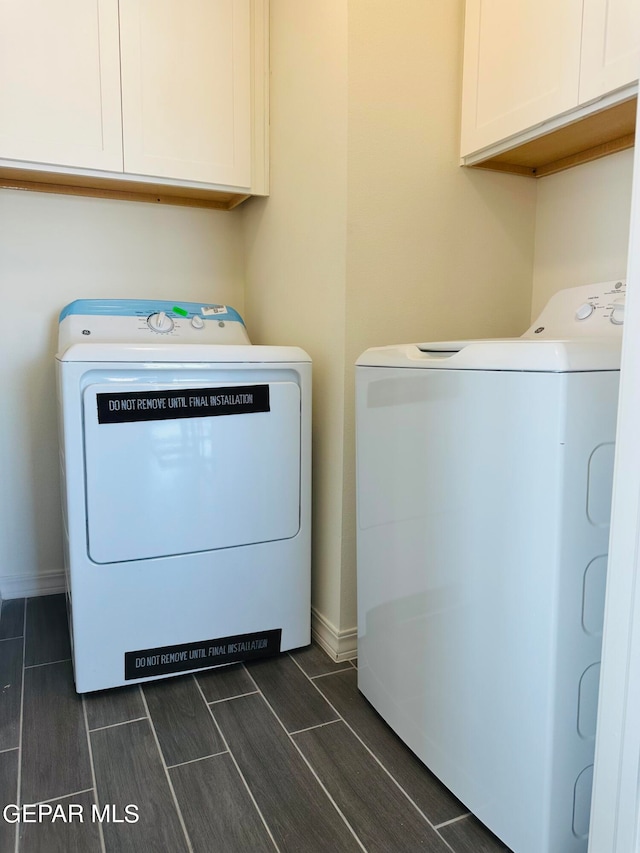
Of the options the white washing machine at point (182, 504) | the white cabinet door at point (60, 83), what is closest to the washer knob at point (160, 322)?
the white washing machine at point (182, 504)

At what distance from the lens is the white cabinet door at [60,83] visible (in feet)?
5.57

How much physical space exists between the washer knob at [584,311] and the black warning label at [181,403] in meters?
0.85

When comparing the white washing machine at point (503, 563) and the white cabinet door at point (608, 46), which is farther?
the white cabinet door at point (608, 46)

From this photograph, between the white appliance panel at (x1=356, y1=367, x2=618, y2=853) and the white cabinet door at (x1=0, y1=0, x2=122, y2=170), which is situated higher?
the white cabinet door at (x1=0, y1=0, x2=122, y2=170)

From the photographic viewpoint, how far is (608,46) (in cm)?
124

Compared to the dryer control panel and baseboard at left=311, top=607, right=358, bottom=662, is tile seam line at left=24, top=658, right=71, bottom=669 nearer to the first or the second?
baseboard at left=311, top=607, right=358, bottom=662

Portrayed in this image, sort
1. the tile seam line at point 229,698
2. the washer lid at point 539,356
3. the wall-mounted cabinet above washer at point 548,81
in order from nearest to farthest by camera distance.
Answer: the washer lid at point 539,356 → the wall-mounted cabinet above washer at point 548,81 → the tile seam line at point 229,698

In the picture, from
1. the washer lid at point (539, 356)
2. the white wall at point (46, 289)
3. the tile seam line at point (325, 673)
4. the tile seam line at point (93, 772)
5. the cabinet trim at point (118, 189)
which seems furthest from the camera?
the white wall at point (46, 289)

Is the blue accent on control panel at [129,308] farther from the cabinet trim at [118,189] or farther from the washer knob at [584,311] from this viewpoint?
the washer knob at [584,311]

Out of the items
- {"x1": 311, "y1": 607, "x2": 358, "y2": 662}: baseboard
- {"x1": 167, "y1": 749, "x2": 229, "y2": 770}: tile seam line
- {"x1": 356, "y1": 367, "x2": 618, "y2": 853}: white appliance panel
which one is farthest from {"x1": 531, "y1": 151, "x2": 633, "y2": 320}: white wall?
{"x1": 167, "y1": 749, "x2": 229, "y2": 770}: tile seam line

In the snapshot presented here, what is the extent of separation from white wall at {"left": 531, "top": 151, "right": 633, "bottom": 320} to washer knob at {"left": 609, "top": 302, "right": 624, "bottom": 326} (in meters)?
0.19

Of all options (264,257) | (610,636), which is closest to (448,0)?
(264,257)

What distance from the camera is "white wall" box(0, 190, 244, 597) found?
204cm

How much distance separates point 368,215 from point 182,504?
3.06ft
